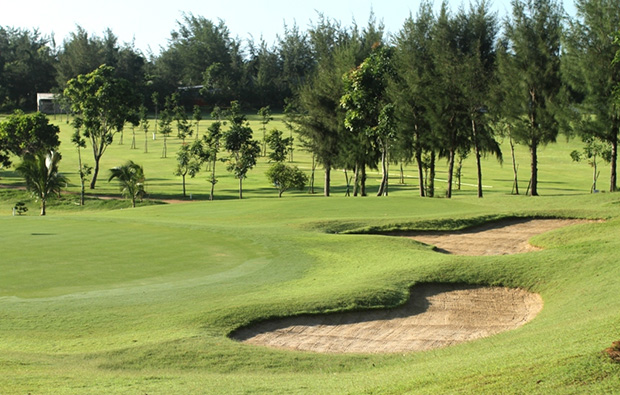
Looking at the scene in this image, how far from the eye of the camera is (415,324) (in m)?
15.8

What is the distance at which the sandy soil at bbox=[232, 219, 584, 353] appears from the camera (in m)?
14.3

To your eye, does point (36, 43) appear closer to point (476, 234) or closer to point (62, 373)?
point (476, 234)

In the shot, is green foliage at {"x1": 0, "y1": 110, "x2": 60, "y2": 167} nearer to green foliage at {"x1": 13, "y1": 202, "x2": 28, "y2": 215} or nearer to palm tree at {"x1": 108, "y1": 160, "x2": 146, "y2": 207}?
green foliage at {"x1": 13, "y1": 202, "x2": 28, "y2": 215}

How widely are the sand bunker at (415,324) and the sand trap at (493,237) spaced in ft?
24.0

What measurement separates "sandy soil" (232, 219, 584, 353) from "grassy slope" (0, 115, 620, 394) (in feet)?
1.19

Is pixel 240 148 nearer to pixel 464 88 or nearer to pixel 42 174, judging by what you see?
pixel 42 174

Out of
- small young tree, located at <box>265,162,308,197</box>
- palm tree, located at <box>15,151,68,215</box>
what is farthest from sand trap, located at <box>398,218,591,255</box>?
small young tree, located at <box>265,162,308,197</box>

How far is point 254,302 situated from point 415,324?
12.1 feet

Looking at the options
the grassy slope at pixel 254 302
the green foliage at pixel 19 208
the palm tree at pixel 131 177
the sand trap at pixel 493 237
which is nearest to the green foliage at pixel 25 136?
the green foliage at pixel 19 208

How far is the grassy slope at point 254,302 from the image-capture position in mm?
10305

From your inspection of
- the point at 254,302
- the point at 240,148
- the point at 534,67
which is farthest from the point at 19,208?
the point at 254,302

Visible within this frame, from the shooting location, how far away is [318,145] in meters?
58.2

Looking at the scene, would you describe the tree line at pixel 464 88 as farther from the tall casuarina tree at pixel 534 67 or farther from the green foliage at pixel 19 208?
the green foliage at pixel 19 208

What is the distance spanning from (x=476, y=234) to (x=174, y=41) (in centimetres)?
17307
